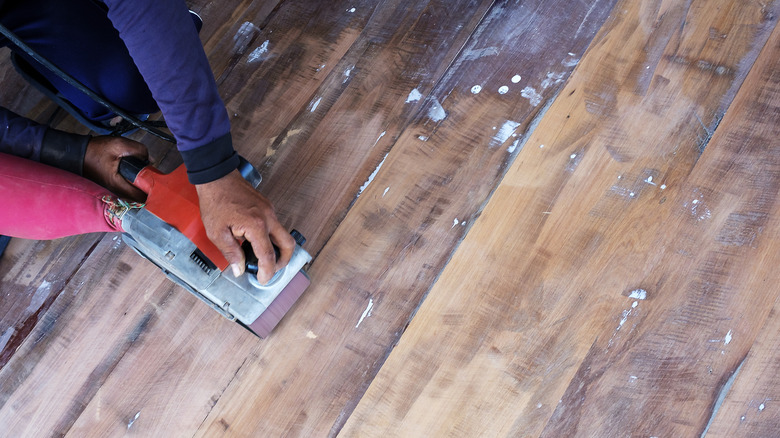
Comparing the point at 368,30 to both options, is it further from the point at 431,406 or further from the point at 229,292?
the point at 431,406

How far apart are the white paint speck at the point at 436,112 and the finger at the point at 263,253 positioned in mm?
475

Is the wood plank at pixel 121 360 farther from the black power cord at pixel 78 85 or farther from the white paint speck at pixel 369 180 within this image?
the black power cord at pixel 78 85

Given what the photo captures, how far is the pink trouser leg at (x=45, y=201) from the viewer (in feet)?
3.07

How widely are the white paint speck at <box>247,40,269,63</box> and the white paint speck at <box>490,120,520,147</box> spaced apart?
0.58 metres

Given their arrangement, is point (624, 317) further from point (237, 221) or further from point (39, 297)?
point (39, 297)

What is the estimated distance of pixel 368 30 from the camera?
1.20 metres

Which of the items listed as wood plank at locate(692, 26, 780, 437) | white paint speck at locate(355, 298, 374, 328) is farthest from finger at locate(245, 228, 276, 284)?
wood plank at locate(692, 26, 780, 437)

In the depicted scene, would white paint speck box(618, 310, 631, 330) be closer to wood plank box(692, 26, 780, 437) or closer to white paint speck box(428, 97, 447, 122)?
wood plank box(692, 26, 780, 437)

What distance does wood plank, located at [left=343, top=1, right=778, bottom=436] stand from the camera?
96 centimetres

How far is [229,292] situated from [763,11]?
1273 millimetres

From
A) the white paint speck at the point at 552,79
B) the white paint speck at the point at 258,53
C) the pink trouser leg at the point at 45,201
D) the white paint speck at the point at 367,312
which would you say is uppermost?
the white paint speck at the point at 552,79

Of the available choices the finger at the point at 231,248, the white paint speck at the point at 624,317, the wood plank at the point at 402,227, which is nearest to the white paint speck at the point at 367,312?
the wood plank at the point at 402,227

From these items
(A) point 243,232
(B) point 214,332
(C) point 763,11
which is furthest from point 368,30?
(C) point 763,11

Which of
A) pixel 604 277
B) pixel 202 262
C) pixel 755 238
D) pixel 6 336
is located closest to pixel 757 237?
pixel 755 238
